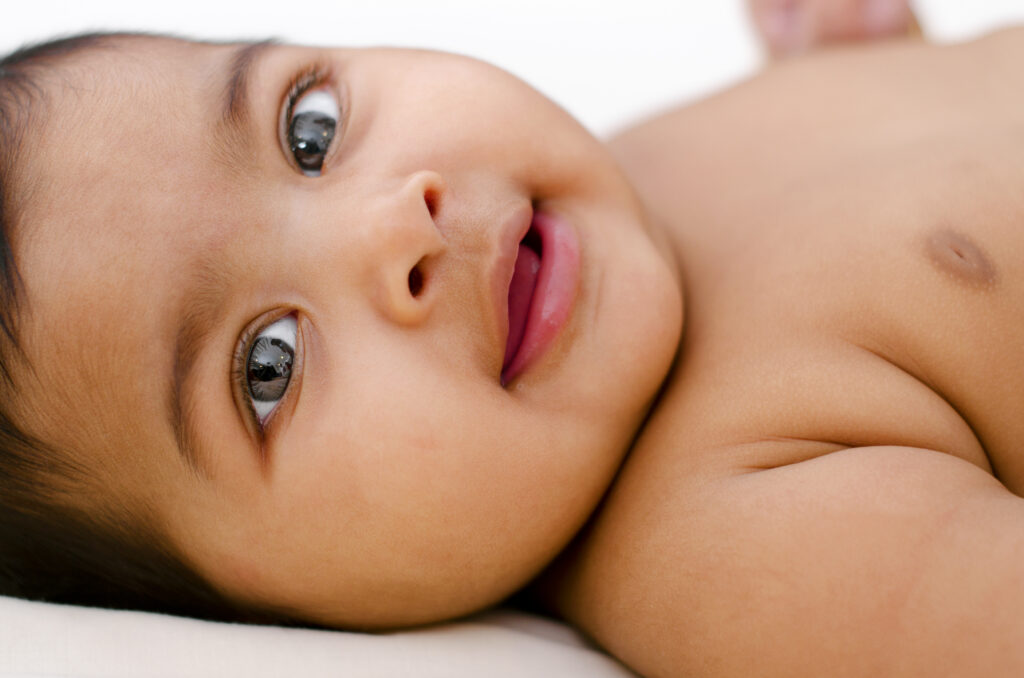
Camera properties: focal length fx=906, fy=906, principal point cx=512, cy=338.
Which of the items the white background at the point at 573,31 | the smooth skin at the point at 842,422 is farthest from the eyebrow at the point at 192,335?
the white background at the point at 573,31

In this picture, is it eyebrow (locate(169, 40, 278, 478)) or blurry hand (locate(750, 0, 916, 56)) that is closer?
eyebrow (locate(169, 40, 278, 478))

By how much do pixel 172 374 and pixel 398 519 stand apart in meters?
0.26

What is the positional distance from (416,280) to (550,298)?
15 centimetres

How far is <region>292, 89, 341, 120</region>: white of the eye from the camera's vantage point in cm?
103

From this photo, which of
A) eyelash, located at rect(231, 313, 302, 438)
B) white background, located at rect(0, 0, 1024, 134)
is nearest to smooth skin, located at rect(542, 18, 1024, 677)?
eyelash, located at rect(231, 313, 302, 438)

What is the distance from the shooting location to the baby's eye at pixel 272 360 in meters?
0.91

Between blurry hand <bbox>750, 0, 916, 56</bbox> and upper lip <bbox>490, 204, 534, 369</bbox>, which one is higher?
blurry hand <bbox>750, 0, 916, 56</bbox>

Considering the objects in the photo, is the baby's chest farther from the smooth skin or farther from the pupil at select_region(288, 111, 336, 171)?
the pupil at select_region(288, 111, 336, 171)

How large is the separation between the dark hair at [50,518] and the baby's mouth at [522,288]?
397 millimetres

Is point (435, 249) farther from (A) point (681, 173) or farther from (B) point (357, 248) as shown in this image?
(A) point (681, 173)

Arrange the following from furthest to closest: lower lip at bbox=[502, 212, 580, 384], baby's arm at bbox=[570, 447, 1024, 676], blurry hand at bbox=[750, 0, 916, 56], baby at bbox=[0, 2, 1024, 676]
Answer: blurry hand at bbox=[750, 0, 916, 56]
lower lip at bbox=[502, 212, 580, 384]
baby at bbox=[0, 2, 1024, 676]
baby's arm at bbox=[570, 447, 1024, 676]

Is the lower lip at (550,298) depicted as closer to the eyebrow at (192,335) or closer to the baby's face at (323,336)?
the baby's face at (323,336)

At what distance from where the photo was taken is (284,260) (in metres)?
0.90

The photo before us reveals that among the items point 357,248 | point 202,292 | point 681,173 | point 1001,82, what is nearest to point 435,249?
point 357,248
